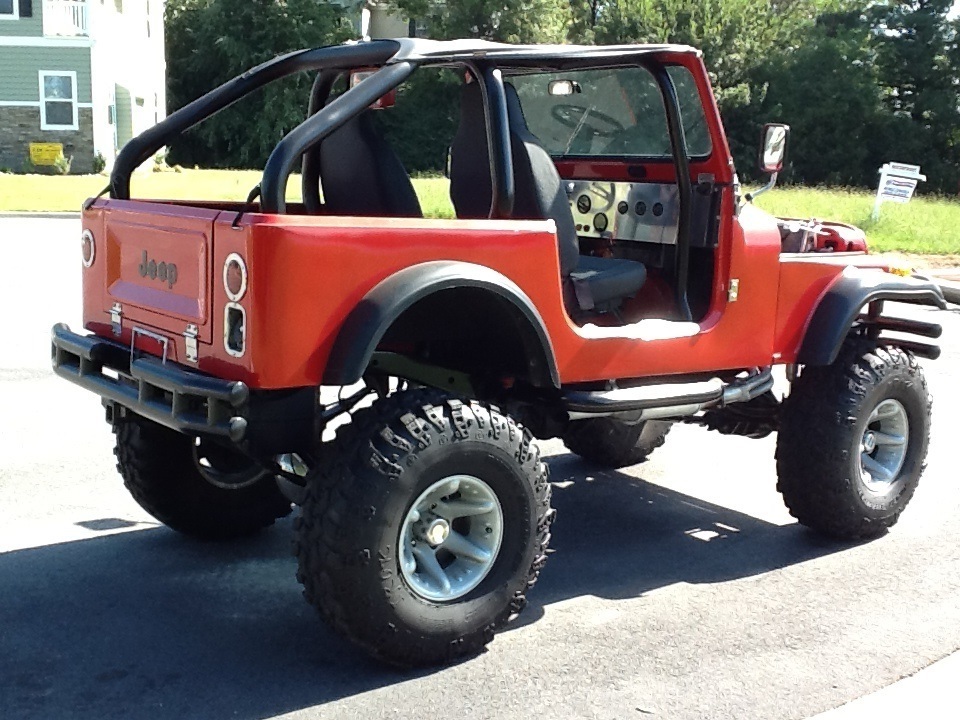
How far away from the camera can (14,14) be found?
32.6 meters

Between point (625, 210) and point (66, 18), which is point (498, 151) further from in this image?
point (66, 18)

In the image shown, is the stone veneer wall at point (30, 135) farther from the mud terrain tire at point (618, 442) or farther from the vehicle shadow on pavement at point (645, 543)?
the vehicle shadow on pavement at point (645, 543)

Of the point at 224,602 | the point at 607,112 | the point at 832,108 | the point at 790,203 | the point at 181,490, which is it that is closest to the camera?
the point at 224,602

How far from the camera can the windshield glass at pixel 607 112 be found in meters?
5.09

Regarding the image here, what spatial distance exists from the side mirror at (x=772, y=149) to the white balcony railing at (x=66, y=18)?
30669 millimetres

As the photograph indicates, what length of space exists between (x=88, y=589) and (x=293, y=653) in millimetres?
1022

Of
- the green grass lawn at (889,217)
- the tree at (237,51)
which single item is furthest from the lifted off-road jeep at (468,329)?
the tree at (237,51)

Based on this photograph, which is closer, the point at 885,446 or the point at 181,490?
the point at 181,490

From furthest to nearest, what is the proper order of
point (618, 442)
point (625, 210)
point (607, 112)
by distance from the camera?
point (618, 442), point (607, 112), point (625, 210)

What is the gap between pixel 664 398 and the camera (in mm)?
4824

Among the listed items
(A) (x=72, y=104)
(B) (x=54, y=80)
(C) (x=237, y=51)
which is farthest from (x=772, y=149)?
(C) (x=237, y=51)

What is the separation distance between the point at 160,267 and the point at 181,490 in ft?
3.99

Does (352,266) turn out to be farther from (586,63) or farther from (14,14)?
(14,14)

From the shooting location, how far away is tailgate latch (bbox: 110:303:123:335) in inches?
180
